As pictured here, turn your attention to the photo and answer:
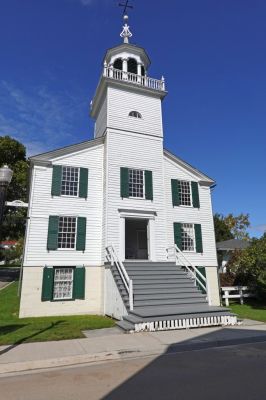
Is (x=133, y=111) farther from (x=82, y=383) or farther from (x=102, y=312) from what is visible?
(x=82, y=383)

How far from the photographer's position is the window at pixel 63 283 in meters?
13.9

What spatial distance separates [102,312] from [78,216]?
15.7ft

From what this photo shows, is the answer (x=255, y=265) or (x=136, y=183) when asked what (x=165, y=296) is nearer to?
(x=255, y=265)

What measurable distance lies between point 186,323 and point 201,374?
4.33 m

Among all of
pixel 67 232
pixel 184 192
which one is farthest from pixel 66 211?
pixel 184 192

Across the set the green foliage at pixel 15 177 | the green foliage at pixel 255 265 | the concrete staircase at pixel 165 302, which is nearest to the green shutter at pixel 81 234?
the concrete staircase at pixel 165 302

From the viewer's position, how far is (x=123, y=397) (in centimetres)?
457

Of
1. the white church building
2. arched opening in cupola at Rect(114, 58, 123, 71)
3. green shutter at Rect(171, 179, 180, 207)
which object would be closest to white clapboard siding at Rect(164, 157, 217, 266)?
the white church building

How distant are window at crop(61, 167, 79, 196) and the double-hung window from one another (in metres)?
6.13

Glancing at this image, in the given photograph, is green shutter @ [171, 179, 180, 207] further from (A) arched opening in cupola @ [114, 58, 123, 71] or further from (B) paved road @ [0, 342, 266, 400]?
(B) paved road @ [0, 342, 266, 400]

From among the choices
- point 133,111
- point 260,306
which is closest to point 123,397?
point 260,306

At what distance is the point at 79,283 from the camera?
14117 millimetres

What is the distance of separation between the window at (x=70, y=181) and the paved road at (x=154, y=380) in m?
10.0

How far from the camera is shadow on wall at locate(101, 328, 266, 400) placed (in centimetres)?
467
